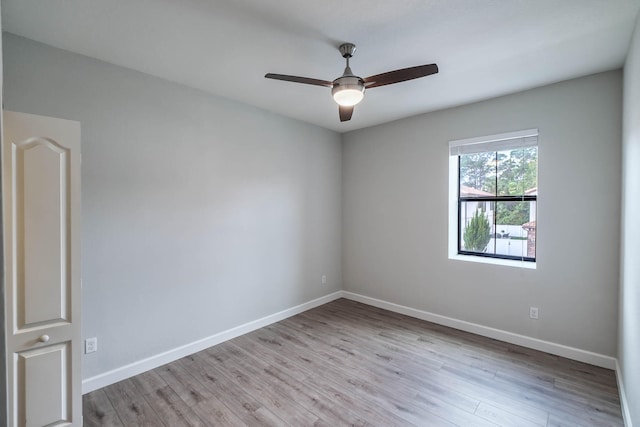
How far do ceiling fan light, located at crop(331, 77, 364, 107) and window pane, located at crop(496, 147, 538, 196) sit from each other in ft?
7.19

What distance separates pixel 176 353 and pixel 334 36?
3.14 m

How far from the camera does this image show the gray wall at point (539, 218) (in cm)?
277

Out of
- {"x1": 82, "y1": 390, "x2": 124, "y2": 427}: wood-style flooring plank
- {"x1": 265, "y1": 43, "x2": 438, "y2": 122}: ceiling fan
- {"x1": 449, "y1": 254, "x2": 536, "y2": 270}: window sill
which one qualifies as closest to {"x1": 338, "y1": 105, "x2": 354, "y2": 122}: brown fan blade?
{"x1": 265, "y1": 43, "x2": 438, "y2": 122}: ceiling fan

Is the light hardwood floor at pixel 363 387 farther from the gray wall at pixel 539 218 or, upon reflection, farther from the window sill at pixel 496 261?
the window sill at pixel 496 261

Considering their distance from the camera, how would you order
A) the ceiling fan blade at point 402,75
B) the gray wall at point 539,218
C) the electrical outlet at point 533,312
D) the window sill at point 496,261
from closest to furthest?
the ceiling fan blade at point 402,75 < the gray wall at point 539,218 < the electrical outlet at point 533,312 < the window sill at point 496,261

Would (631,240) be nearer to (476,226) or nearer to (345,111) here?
(476,226)

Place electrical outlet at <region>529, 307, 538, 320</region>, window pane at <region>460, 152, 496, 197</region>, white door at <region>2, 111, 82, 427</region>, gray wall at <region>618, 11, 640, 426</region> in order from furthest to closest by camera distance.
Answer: window pane at <region>460, 152, 496, 197</region> < electrical outlet at <region>529, 307, 538, 320</region> < gray wall at <region>618, 11, 640, 426</region> < white door at <region>2, 111, 82, 427</region>

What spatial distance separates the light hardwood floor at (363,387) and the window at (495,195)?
1.09 meters

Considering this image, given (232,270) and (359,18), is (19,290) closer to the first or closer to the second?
(232,270)

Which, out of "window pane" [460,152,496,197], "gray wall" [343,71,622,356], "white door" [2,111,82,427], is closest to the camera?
"white door" [2,111,82,427]

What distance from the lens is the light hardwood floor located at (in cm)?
219

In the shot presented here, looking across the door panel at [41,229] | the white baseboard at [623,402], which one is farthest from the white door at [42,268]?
the white baseboard at [623,402]

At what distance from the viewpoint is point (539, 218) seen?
3.09 metres

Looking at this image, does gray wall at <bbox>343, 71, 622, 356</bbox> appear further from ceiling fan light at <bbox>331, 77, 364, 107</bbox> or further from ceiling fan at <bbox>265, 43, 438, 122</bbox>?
ceiling fan light at <bbox>331, 77, 364, 107</bbox>
